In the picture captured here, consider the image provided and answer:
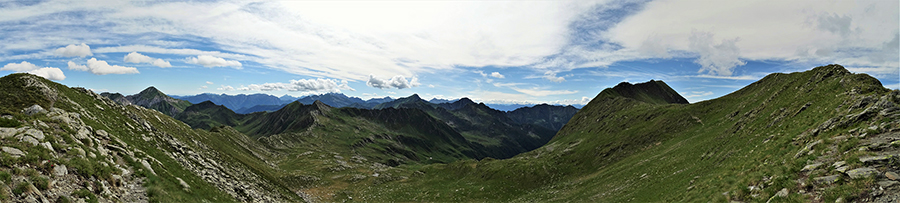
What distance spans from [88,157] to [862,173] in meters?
47.5

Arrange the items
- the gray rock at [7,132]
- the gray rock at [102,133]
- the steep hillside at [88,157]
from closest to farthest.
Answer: the steep hillside at [88,157]
the gray rock at [7,132]
the gray rock at [102,133]

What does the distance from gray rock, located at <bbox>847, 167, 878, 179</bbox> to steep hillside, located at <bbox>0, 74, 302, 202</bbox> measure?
40.8 m

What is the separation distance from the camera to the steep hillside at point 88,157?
57.0 feet

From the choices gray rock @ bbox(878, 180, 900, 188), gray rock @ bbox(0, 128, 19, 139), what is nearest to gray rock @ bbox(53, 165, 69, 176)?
gray rock @ bbox(0, 128, 19, 139)

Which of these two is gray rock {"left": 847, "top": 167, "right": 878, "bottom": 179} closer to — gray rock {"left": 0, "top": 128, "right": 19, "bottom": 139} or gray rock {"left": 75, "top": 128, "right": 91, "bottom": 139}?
gray rock {"left": 0, "top": 128, "right": 19, "bottom": 139}

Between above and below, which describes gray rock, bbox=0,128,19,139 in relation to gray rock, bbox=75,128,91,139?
above

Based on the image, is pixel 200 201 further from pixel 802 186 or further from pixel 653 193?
pixel 653 193

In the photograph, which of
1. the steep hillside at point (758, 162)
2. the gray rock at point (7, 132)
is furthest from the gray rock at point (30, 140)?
the steep hillside at point (758, 162)

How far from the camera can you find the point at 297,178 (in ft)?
262

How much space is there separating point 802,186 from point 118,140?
52.5 m

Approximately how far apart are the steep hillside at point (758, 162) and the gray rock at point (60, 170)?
138ft

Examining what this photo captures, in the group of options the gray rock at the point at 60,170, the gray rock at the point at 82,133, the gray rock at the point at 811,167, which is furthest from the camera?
the gray rock at the point at 82,133

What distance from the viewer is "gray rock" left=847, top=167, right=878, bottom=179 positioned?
15.5 meters

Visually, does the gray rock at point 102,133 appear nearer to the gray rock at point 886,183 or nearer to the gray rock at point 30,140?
the gray rock at point 30,140
